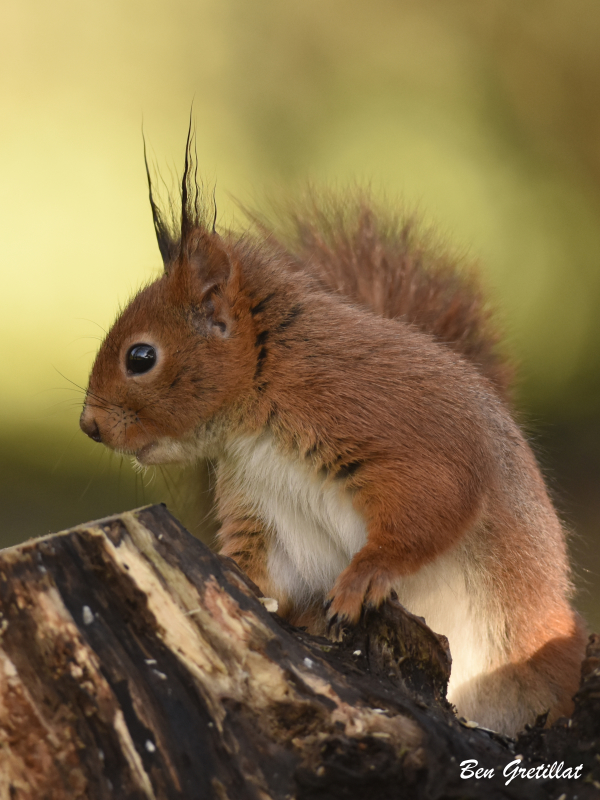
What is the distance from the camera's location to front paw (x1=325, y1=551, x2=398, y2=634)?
3.78 ft

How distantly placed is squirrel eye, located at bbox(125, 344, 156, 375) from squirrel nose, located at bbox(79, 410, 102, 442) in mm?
109

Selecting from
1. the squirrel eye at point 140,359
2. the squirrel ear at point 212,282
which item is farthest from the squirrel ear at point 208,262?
the squirrel eye at point 140,359

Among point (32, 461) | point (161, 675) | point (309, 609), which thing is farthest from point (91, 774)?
point (32, 461)

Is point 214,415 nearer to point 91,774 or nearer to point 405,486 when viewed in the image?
point 405,486

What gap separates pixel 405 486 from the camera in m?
1.30

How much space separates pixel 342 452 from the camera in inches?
52.4

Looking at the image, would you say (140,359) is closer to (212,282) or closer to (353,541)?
(212,282)

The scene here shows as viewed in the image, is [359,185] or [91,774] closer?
[91,774]

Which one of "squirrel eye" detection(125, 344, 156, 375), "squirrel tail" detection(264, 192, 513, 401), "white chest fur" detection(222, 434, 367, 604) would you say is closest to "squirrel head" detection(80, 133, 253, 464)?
"squirrel eye" detection(125, 344, 156, 375)

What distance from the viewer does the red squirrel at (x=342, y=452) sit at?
1329 millimetres

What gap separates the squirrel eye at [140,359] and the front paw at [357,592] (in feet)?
1.62

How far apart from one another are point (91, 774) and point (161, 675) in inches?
4.5

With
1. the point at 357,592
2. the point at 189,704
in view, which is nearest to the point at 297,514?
the point at 357,592

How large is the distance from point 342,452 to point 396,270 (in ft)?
2.21
